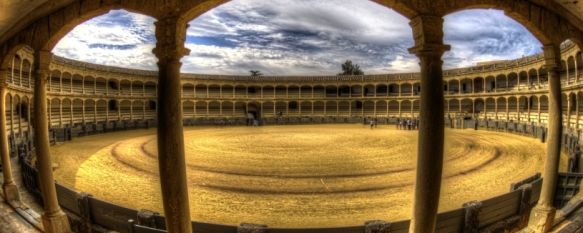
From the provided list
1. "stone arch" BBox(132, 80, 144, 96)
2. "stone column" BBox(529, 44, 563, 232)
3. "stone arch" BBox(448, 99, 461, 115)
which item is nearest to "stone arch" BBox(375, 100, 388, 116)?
"stone arch" BBox(448, 99, 461, 115)

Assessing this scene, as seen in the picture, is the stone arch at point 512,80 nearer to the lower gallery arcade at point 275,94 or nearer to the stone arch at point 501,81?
the lower gallery arcade at point 275,94

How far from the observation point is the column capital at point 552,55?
5773 mm

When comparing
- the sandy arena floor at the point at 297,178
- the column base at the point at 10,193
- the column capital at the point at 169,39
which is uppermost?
the column capital at the point at 169,39

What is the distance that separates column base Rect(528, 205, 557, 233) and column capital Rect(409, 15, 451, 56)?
192 inches

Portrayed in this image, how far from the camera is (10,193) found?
8.16m

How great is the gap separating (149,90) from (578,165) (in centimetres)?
4380

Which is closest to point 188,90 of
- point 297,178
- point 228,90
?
point 228,90

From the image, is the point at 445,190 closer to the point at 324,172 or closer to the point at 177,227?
the point at 324,172

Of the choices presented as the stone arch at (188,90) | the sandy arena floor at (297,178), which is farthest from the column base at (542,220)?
the stone arch at (188,90)

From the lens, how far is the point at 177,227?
4.05 m

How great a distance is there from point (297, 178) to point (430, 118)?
25.9 feet

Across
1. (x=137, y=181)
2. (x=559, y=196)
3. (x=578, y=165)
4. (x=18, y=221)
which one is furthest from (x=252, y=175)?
(x=578, y=165)

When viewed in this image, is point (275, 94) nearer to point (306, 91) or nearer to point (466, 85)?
point (306, 91)

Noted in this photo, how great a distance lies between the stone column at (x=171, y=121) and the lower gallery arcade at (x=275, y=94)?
0.04 feet
